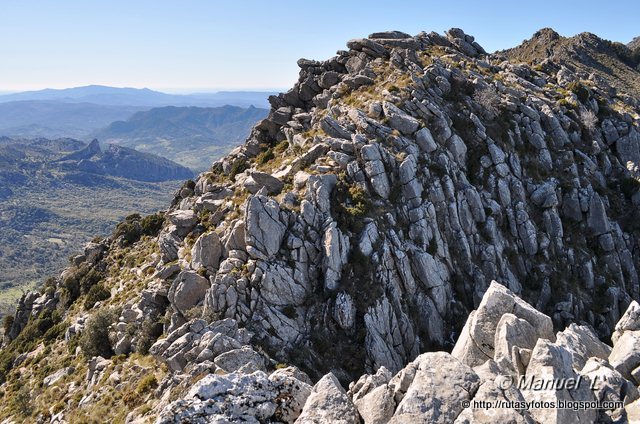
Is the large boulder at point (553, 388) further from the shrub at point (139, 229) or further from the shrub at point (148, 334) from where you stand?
the shrub at point (139, 229)

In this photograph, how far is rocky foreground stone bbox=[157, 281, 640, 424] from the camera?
16047 mm

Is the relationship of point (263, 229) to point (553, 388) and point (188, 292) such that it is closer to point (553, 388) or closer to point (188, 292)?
point (188, 292)

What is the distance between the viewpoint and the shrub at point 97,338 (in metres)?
41.2

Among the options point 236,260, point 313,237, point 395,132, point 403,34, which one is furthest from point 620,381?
point 403,34

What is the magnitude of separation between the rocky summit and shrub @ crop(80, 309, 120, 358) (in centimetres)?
22

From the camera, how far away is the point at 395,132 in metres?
49.9

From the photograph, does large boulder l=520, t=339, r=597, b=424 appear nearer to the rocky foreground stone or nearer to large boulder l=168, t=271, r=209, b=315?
the rocky foreground stone

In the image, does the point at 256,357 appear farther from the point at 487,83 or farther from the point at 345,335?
the point at 487,83

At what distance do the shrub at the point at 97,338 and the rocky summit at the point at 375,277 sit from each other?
216 mm

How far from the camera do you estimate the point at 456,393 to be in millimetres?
16750

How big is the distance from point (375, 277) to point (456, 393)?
21943mm

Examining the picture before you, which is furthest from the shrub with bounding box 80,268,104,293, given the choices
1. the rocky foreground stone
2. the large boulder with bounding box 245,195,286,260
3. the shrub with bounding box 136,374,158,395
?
the rocky foreground stone

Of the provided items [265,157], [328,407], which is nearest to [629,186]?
[265,157]

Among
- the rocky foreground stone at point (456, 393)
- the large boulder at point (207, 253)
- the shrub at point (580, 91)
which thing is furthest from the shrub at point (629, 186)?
the large boulder at point (207, 253)
